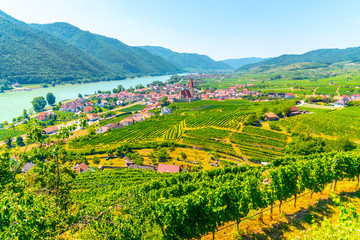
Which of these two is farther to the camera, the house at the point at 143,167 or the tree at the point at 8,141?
the tree at the point at 8,141

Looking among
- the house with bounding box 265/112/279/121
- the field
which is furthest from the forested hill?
the house with bounding box 265/112/279/121

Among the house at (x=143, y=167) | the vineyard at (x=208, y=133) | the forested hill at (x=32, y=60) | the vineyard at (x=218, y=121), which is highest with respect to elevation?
the forested hill at (x=32, y=60)

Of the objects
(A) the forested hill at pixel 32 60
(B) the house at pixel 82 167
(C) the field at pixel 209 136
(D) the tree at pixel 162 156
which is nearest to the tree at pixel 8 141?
(C) the field at pixel 209 136

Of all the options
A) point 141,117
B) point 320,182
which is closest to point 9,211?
point 320,182

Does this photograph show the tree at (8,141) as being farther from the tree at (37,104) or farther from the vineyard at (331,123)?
the vineyard at (331,123)

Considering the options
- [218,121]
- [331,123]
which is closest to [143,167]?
[218,121]

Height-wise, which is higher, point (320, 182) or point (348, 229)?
point (348, 229)

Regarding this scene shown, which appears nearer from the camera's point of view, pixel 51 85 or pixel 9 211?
pixel 9 211

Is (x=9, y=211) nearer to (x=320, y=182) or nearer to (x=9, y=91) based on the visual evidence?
(x=320, y=182)

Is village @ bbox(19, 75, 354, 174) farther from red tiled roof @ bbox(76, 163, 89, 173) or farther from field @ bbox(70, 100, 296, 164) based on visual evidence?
field @ bbox(70, 100, 296, 164)
